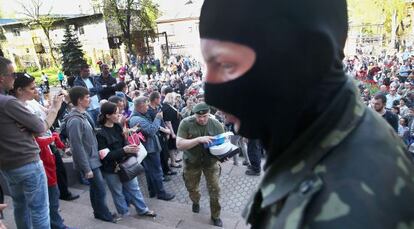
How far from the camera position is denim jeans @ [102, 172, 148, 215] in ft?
15.6

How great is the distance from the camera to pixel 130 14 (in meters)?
33.0

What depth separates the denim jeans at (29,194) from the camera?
3.33 meters

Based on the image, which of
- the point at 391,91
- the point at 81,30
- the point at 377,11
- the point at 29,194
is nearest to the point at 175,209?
the point at 29,194

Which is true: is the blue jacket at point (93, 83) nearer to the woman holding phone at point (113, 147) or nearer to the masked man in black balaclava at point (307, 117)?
the woman holding phone at point (113, 147)

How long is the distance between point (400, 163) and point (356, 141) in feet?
0.44

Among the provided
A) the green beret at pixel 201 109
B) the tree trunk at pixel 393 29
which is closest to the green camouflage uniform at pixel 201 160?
the green beret at pixel 201 109

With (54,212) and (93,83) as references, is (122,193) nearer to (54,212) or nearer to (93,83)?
(54,212)

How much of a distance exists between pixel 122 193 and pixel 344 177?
4.58m

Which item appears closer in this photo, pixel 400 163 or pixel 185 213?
pixel 400 163

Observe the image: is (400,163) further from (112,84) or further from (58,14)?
(58,14)

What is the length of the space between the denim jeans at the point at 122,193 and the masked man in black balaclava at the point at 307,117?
4086 mm

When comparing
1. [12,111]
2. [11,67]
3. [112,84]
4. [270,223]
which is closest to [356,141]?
[270,223]

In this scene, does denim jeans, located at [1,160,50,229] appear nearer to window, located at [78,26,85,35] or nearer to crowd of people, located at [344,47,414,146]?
crowd of people, located at [344,47,414,146]

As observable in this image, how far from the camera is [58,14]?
133 feet
